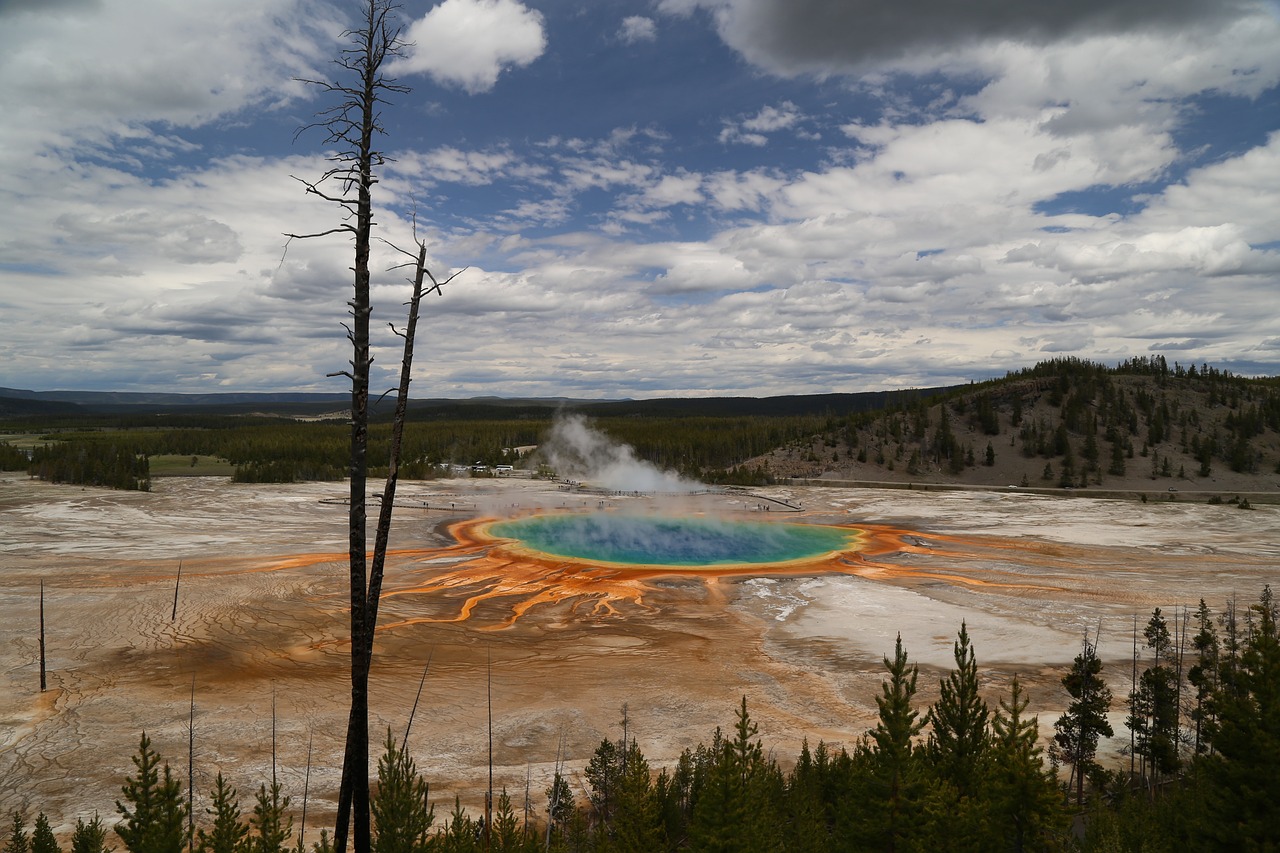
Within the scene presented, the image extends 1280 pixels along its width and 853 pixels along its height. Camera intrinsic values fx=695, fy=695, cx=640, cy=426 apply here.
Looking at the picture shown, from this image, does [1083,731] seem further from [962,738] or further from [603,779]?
[603,779]

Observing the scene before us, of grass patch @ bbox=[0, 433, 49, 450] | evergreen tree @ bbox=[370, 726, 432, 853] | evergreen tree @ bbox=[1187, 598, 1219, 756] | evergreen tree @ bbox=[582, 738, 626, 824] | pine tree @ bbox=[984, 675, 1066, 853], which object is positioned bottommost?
evergreen tree @ bbox=[582, 738, 626, 824]

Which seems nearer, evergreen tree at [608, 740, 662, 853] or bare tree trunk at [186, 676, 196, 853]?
bare tree trunk at [186, 676, 196, 853]

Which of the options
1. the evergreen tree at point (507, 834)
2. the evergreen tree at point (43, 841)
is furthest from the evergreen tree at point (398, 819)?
the evergreen tree at point (43, 841)

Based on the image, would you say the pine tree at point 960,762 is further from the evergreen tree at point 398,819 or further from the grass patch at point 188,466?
the grass patch at point 188,466

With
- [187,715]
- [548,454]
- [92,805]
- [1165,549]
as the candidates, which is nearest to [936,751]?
[92,805]

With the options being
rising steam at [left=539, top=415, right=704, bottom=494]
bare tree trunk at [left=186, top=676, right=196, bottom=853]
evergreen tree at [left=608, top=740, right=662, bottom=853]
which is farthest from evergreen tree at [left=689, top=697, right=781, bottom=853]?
rising steam at [left=539, top=415, right=704, bottom=494]

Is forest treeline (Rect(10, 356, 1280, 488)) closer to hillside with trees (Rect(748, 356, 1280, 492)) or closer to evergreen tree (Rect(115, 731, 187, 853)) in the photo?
hillside with trees (Rect(748, 356, 1280, 492))

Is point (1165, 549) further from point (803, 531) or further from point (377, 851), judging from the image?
point (377, 851)
